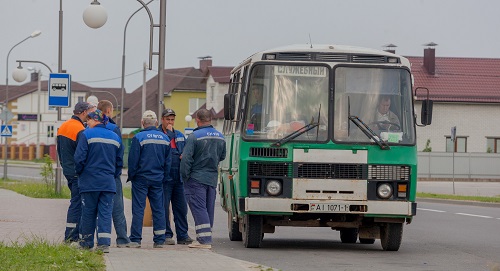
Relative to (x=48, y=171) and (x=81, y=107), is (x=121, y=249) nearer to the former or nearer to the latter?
(x=81, y=107)

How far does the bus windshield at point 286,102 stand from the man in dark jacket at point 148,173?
1260mm

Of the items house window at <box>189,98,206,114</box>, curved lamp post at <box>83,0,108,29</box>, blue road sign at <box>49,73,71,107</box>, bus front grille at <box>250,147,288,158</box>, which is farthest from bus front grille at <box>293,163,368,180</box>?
house window at <box>189,98,206,114</box>

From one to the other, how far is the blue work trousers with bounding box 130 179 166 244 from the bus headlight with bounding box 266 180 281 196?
1.48 m

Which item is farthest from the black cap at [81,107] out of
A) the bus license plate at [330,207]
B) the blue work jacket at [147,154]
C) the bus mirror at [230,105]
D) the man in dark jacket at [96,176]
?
the bus license plate at [330,207]

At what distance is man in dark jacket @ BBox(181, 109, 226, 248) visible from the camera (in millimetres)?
16250

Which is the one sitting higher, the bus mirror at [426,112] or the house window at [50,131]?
the bus mirror at [426,112]

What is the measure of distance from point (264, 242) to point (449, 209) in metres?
14.7

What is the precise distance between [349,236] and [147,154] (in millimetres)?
4345

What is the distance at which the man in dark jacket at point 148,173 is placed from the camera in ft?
51.9

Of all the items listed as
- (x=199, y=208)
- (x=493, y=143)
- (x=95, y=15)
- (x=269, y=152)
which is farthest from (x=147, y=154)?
(x=493, y=143)

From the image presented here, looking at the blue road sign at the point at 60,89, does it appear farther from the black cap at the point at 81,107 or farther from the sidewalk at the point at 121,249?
the black cap at the point at 81,107

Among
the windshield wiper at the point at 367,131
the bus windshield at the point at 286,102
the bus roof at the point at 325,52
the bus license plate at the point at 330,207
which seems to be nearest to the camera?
the bus license plate at the point at 330,207

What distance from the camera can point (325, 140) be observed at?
16141 mm

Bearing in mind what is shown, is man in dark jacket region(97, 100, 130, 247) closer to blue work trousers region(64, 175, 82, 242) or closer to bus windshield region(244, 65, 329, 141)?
blue work trousers region(64, 175, 82, 242)
